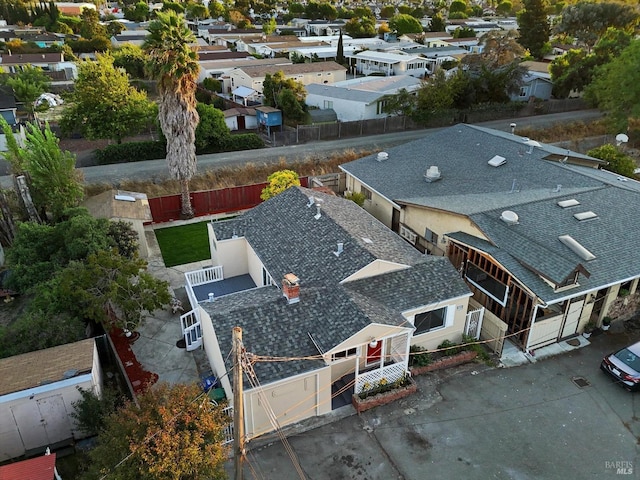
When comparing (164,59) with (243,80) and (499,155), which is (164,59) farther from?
(243,80)

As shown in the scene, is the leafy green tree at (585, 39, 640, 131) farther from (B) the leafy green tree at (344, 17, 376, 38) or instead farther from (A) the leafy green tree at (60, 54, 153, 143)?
(B) the leafy green tree at (344, 17, 376, 38)

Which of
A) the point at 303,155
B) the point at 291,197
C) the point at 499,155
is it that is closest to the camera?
the point at 291,197

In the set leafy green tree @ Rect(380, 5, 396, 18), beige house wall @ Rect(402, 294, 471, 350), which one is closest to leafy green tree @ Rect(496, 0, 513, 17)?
leafy green tree @ Rect(380, 5, 396, 18)

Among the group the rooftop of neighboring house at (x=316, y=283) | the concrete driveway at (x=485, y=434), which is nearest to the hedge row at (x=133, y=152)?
the rooftop of neighboring house at (x=316, y=283)

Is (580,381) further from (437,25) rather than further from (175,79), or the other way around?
(437,25)

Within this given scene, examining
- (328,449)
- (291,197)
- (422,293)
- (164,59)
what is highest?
(164,59)

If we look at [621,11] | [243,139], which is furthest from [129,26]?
[621,11]

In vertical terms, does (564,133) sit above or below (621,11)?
below
